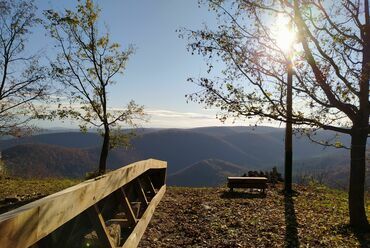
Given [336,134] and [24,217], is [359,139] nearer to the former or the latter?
[336,134]

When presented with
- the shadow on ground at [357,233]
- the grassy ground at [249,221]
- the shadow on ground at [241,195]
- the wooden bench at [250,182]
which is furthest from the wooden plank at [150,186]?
the shadow on ground at [357,233]

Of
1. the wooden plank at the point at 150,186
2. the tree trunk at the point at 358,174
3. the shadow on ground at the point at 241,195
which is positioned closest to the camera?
the tree trunk at the point at 358,174

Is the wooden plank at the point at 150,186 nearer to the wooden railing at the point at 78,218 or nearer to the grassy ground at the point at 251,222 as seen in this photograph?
the grassy ground at the point at 251,222

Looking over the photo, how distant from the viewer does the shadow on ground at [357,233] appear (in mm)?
9375

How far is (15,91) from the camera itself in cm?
2152

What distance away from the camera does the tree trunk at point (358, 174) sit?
10.8 m

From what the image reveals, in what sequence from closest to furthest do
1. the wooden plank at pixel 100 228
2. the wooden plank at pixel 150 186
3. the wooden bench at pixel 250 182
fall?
the wooden plank at pixel 100 228
the wooden plank at pixel 150 186
the wooden bench at pixel 250 182

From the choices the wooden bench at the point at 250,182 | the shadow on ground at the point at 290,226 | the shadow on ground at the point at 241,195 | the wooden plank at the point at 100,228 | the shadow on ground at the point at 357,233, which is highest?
the wooden plank at the point at 100,228

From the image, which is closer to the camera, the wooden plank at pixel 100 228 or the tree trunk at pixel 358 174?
the wooden plank at pixel 100 228

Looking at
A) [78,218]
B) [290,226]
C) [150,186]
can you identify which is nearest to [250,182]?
[150,186]

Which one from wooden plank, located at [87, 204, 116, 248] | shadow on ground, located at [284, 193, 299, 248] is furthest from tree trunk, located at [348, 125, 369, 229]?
wooden plank, located at [87, 204, 116, 248]

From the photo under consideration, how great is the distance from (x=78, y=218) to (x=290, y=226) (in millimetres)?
6068

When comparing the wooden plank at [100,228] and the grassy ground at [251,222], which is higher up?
the wooden plank at [100,228]

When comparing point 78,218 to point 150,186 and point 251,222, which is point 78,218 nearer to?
point 251,222
